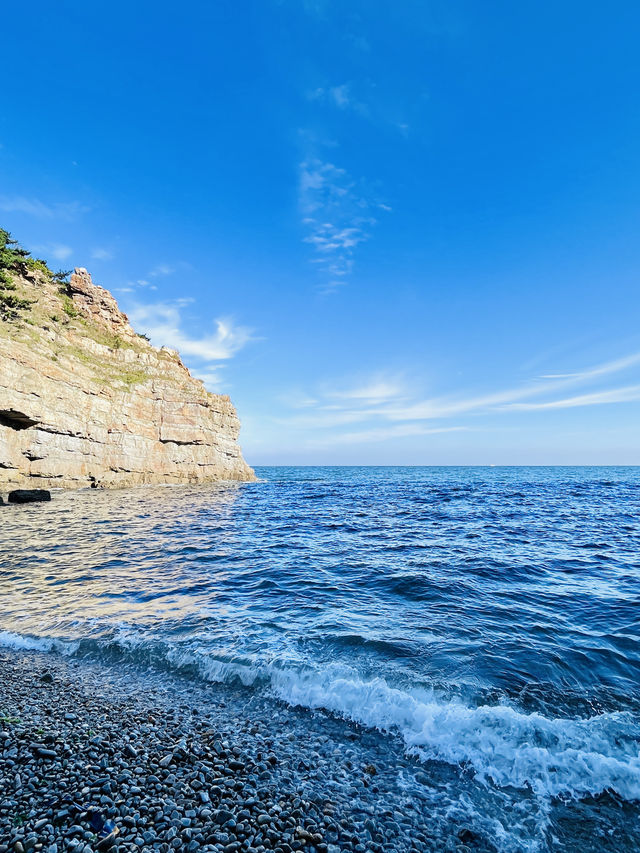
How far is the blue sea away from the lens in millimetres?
4535

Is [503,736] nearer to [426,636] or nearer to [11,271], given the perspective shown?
[426,636]

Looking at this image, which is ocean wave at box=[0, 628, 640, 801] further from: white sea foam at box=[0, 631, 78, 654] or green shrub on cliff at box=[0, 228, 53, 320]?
green shrub on cliff at box=[0, 228, 53, 320]

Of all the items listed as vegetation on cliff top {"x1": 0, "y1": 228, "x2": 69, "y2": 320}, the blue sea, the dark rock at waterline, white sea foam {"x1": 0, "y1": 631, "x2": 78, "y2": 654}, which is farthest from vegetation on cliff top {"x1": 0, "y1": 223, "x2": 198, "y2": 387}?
white sea foam {"x1": 0, "y1": 631, "x2": 78, "y2": 654}

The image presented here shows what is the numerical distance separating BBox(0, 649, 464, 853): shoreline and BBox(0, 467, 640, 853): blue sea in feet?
1.67

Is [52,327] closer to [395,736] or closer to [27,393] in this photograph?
[27,393]

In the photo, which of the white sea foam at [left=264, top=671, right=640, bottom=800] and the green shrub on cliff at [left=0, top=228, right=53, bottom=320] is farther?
the green shrub on cliff at [left=0, top=228, right=53, bottom=320]

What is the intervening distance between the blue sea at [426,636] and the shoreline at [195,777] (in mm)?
509

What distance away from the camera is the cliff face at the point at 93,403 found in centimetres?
3856

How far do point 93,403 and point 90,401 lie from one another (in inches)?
19.7

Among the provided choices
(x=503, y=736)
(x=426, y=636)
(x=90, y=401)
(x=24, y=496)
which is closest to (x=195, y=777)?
(x=503, y=736)

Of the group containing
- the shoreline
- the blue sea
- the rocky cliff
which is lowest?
the blue sea

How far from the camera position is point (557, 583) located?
38.4 feet

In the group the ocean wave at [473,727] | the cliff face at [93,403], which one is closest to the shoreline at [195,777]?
the ocean wave at [473,727]

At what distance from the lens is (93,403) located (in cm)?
4706
